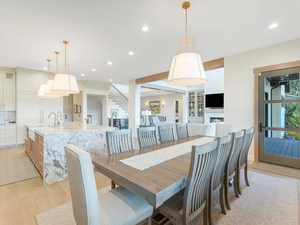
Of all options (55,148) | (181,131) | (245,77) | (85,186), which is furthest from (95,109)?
(85,186)

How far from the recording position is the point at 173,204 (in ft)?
4.44

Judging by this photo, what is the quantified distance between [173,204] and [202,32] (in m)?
2.94

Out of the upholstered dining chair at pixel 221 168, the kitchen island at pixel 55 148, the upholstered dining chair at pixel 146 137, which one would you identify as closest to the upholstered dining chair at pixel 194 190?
the upholstered dining chair at pixel 221 168

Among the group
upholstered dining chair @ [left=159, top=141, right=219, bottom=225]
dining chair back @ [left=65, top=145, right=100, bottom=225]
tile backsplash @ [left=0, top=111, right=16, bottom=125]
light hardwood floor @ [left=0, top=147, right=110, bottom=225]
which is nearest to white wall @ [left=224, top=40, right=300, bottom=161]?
upholstered dining chair @ [left=159, top=141, right=219, bottom=225]

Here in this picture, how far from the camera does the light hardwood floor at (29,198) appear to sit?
1838 millimetres

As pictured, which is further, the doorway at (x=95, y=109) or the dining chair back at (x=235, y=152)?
the doorway at (x=95, y=109)

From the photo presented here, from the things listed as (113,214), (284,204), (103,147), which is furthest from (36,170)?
(284,204)

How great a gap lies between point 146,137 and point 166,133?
50 cm

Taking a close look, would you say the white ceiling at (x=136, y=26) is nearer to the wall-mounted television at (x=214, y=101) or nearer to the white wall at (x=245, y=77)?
the white wall at (x=245, y=77)

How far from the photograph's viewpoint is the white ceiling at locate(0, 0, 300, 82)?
7.14ft

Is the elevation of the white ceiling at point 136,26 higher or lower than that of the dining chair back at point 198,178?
higher

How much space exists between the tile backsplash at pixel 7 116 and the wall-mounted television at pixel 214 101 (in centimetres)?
851

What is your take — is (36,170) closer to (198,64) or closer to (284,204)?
(198,64)

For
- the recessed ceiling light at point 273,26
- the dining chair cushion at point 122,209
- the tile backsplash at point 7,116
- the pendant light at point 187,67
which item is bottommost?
the dining chair cushion at point 122,209
